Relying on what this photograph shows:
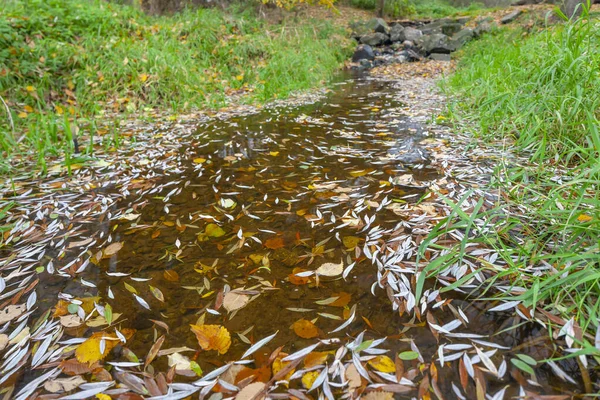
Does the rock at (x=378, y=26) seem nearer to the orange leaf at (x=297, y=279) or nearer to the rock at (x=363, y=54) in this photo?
the rock at (x=363, y=54)

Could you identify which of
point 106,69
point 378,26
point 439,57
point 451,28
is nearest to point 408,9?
point 451,28

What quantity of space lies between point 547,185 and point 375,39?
1323cm

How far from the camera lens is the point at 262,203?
2.30 metres

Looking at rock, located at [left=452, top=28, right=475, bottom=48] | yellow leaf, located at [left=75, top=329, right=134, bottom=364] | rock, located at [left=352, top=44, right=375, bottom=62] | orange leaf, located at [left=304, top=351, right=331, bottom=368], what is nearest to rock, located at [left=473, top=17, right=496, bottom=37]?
rock, located at [left=452, top=28, right=475, bottom=48]

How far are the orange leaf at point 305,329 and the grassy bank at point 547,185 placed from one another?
2.26 feet

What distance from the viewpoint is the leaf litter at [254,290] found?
1.08 meters

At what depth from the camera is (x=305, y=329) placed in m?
1.28

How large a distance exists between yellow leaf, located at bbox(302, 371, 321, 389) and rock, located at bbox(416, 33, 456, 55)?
1326cm

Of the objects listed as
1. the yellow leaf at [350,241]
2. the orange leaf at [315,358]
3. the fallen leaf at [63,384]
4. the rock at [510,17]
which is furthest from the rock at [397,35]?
the fallen leaf at [63,384]

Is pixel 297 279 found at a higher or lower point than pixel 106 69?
lower

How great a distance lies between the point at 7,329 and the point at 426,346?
1.69 m

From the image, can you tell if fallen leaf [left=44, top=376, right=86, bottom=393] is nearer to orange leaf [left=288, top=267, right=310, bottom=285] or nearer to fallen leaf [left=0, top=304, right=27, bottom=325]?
fallen leaf [left=0, top=304, right=27, bottom=325]

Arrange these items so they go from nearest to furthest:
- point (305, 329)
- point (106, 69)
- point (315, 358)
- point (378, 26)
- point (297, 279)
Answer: point (315, 358), point (305, 329), point (297, 279), point (106, 69), point (378, 26)

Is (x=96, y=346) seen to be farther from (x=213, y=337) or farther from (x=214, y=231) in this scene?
(x=214, y=231)
